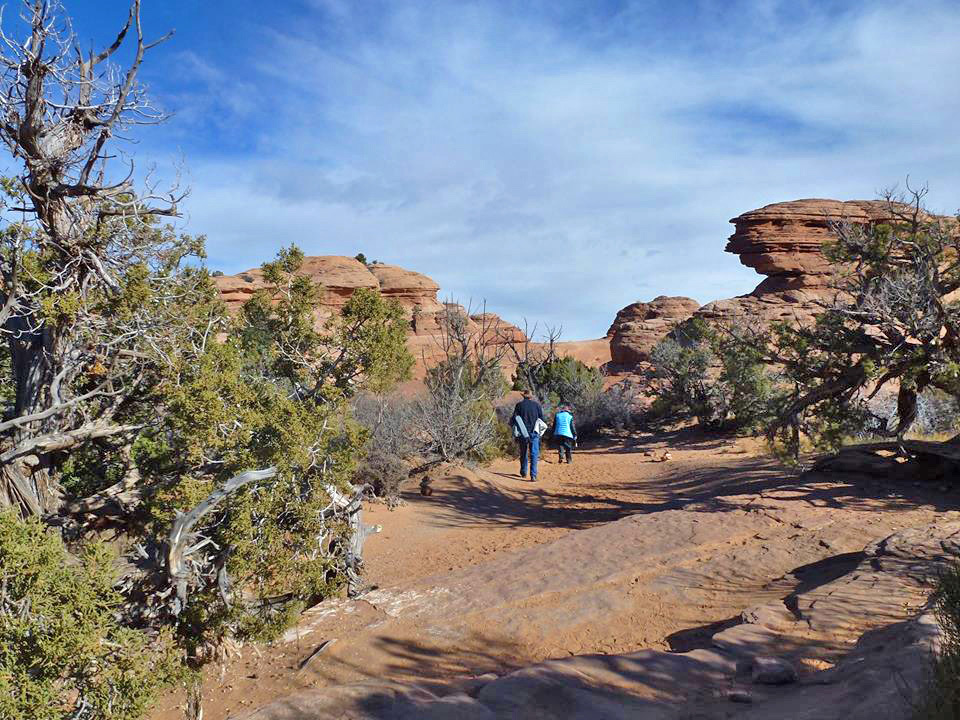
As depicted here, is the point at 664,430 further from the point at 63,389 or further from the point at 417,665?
the point at 63,389

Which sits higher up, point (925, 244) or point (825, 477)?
point (925, 244)

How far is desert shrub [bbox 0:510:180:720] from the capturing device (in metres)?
3.33

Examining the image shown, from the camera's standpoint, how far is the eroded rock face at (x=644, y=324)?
35.6m

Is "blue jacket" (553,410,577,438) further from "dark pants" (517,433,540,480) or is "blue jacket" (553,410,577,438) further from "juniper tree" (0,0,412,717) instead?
"juniper tree" (0,0,412,717)

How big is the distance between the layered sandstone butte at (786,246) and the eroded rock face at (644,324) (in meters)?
4.34

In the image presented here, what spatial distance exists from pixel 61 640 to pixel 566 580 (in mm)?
4657

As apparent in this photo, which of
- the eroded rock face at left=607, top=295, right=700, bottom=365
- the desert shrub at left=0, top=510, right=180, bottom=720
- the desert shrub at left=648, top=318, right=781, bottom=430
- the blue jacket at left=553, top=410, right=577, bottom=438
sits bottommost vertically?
the desert shrub at left=0, top=510, right=180, bottom=720

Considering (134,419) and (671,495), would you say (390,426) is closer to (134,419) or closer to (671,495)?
(671,495)

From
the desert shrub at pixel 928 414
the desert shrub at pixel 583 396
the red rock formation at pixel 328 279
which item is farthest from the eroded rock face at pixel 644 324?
the desert shrub at pixel 928 414

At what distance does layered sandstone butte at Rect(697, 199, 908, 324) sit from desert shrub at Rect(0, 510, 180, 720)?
28.5 m

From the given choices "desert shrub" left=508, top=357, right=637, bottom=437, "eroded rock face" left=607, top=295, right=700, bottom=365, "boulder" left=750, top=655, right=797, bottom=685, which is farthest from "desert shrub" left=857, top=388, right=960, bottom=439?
"eroded rock face" left=607, top=295, right=700, bottom=365

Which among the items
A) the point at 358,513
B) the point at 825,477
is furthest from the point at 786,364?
the point at 358,513

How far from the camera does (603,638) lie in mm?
5695

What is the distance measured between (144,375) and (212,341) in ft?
2.03
